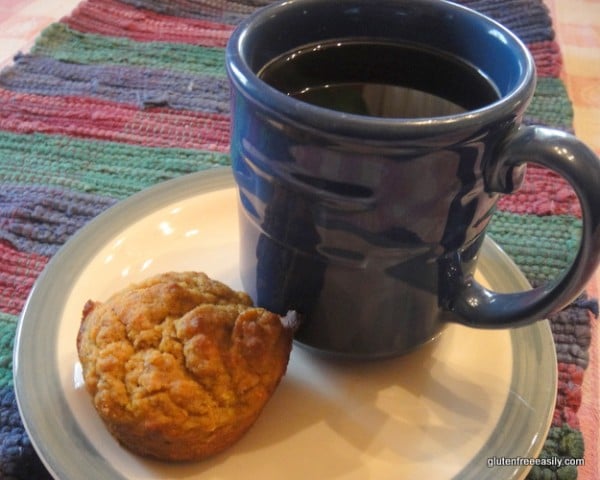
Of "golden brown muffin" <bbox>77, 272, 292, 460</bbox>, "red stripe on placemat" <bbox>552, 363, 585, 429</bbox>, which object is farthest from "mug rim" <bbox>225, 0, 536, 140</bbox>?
"red stripe on placemat" <bbox>552, 363, 585, 429</bbox>

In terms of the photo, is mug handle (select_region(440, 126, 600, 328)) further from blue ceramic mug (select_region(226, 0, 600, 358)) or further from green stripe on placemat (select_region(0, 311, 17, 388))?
green stripe on placemat (select_region(0, 311, 17, 388))

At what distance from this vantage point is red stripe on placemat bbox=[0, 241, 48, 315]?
59cm

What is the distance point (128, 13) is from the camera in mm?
1012

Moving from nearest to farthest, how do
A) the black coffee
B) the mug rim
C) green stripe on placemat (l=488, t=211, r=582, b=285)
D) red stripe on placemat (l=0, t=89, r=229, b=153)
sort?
1. the mug rim
2. the black coffee
3. green stripe on placemat (l=488, t=211, r=582, b=285)
4. red stripe on placemat (l=0, t=89, r=229, b=153)

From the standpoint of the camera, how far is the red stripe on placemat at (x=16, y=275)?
59cm

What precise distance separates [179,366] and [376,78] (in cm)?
27

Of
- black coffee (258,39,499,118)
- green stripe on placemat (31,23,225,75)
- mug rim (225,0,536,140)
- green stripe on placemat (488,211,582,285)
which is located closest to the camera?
mug rim (225,0,536,140)

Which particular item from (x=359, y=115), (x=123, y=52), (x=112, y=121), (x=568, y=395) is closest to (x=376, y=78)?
(x=359, y=115)

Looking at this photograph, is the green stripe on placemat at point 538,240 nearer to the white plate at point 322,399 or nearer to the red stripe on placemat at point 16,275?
the white plate at point 322,399

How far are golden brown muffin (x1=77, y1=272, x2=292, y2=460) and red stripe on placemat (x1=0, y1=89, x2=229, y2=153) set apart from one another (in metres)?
0.38

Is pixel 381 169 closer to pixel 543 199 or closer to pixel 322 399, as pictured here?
pixel 322 399

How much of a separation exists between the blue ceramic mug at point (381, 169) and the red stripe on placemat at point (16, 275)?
0.72ft

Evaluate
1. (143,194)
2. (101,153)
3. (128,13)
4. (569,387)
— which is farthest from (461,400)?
(128,13)

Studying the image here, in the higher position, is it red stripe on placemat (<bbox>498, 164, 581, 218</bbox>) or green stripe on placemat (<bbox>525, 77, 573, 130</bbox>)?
green stripe on placemat (<bbox>525, 77, 573, 130</bbox>)
